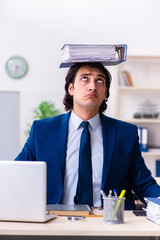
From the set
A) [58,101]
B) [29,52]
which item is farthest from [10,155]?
[29,52]

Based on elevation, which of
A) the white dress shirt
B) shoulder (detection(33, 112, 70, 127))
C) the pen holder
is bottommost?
the pen holder

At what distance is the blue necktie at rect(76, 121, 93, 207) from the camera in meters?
2.13

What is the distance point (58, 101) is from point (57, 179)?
3445 mm

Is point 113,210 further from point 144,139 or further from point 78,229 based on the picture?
point 144,139

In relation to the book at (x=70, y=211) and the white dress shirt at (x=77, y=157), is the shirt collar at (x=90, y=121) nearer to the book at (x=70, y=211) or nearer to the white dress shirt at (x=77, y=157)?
the white dress shirt at (x=77, y=157)

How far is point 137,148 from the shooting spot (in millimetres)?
2340

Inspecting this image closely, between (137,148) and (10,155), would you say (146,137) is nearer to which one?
(10,155)

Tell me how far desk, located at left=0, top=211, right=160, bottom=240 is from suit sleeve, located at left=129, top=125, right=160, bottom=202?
42cm

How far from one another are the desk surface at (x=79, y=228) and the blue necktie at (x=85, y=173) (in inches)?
16.0

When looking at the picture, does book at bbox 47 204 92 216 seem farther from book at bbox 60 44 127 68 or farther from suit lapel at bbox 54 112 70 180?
book at bbox 60 44 127 68

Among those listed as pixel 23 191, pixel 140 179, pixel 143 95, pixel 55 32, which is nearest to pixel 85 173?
pixel 140 179

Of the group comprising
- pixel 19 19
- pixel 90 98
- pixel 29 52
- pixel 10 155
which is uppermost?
pixel 19 19

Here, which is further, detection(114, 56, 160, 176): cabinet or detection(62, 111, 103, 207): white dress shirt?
detection(114, 56, 160, 176): cabinet

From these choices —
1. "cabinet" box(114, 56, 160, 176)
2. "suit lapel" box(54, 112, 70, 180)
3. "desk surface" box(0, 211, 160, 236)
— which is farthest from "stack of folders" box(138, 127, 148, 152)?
"desk surface" box(0, 211, 160, 236)
